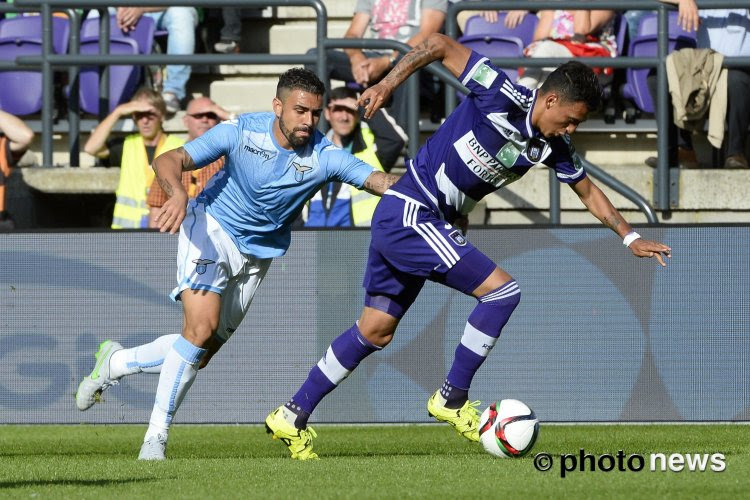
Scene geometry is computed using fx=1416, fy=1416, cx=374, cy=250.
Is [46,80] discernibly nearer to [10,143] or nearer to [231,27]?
[10,143]

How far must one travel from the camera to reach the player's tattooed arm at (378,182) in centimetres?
802

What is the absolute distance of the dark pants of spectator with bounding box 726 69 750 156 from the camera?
11664 mm

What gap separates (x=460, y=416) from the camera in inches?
311

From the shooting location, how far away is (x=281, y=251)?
834 cm

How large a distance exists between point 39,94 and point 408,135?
12.7 ft

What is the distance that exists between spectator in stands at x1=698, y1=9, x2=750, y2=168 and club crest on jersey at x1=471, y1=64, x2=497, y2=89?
457 centimetres

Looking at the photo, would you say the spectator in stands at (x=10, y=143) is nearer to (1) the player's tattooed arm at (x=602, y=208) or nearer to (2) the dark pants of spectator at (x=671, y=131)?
(2) the dark pants of spectator at (x=671, y=131)

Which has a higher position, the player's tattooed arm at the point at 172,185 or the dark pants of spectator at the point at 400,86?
the player's tattooed arm at the point at 172,185

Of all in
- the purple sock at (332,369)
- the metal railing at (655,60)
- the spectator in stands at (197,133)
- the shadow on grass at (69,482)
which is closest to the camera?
the shadow on grass at (69,482)

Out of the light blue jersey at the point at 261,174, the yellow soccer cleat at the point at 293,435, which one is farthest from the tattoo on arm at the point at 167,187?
the yellow soccer cleat at the point at 293,435

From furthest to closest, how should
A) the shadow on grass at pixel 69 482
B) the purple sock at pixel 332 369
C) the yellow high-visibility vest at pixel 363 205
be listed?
the yellow high-visibility vest at pixel 363 205, the purple sock at pixel 332 369, the shadow on grass at pixel 69 482

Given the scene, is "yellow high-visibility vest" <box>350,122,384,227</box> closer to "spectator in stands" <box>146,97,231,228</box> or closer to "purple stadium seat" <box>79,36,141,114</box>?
"spectator in stands" <box>146,97,231,228</box>

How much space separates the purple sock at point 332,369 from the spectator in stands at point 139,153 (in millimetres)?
3767

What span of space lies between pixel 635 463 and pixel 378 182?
2.13 metres
